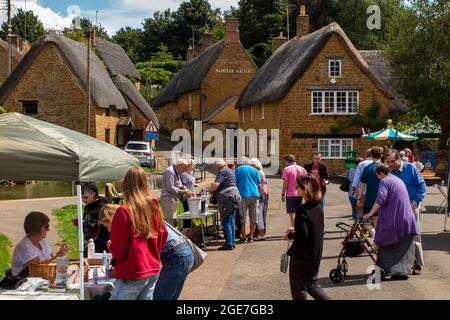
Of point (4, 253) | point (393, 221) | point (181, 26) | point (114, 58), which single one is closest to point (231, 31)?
point (114, 58)

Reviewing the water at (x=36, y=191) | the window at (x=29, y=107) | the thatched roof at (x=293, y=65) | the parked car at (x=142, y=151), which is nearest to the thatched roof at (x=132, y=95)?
the thatched roof at (x=293, y=65)

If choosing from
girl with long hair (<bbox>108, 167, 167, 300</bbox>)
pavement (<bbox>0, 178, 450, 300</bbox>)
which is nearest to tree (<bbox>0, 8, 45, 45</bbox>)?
pavement (<bbox>0, 178, 450, 300</bbox>)

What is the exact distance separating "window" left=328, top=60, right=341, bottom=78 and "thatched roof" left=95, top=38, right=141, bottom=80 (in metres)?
24.7

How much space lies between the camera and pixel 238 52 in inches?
2537

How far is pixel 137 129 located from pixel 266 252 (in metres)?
40.9

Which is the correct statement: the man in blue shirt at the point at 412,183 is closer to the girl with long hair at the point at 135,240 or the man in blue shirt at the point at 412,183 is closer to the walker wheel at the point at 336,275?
the walker wheel at the point at 336,275

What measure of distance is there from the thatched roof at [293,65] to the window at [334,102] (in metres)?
1.64

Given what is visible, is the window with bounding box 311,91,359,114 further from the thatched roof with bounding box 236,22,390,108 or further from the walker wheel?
the walker wheel

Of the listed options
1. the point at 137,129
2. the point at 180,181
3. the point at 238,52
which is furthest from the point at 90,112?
the point at 180,181

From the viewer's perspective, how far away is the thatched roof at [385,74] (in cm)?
4644

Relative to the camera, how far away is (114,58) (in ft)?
228

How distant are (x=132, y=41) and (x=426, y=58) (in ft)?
255

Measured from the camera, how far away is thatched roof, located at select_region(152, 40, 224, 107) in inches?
2564
